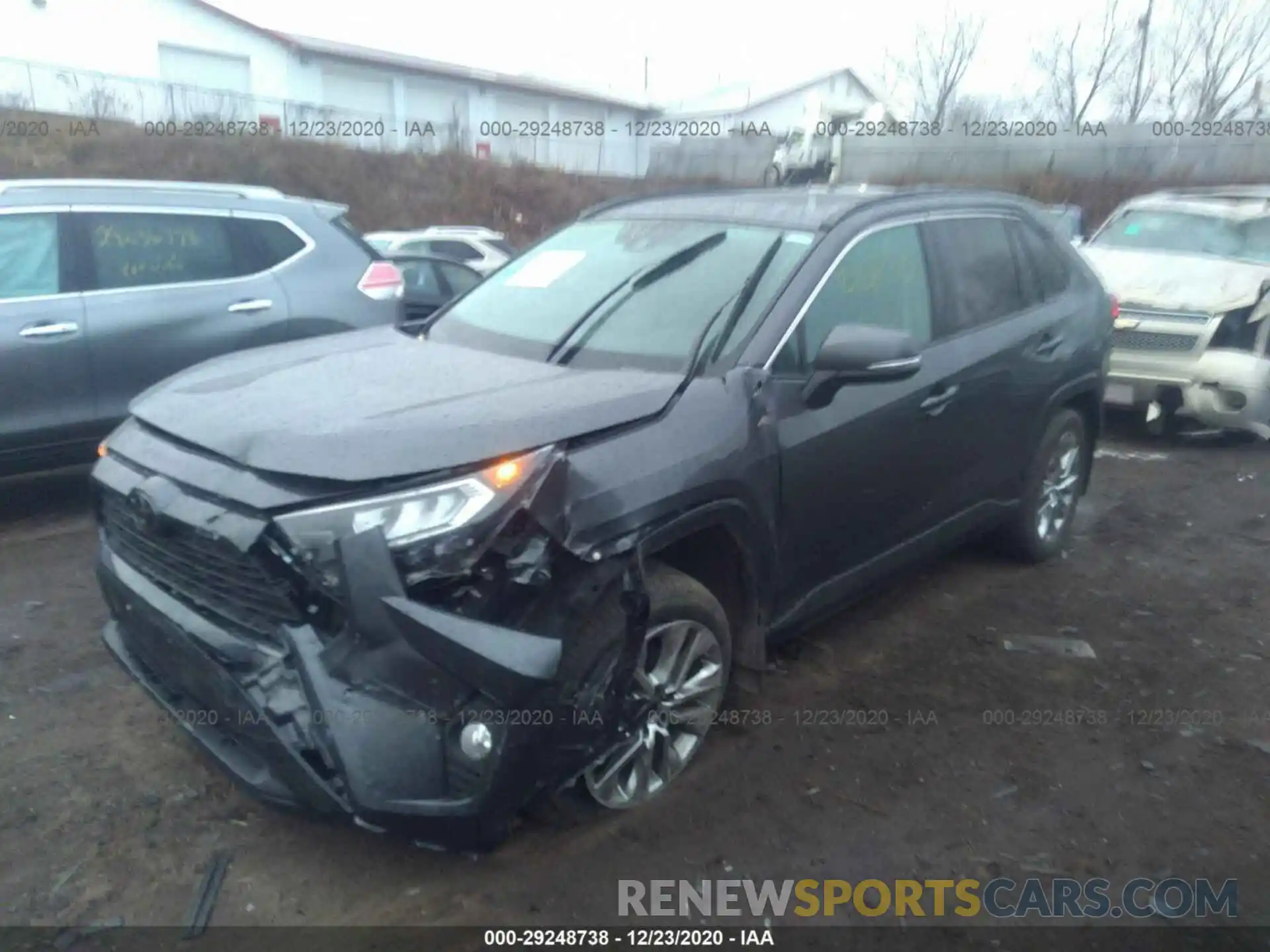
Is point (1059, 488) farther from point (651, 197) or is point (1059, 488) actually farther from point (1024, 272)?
point (651, 197)

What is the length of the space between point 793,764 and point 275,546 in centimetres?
191

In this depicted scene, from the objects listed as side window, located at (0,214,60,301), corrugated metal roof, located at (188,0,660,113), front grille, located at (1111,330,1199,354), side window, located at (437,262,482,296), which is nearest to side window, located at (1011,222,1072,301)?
front grille, located at (1111,330,1199,354)

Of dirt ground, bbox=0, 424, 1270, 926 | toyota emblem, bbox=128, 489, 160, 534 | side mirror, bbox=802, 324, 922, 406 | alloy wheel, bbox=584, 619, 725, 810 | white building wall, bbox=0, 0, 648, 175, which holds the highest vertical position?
white building wall, bbox=0, 0, 648, 175

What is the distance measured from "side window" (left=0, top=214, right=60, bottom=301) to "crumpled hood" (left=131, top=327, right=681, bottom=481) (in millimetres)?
2377

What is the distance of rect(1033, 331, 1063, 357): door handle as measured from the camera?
15.8 ft

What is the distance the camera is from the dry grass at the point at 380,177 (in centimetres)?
2228


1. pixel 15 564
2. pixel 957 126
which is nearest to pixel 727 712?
pixel 15 564

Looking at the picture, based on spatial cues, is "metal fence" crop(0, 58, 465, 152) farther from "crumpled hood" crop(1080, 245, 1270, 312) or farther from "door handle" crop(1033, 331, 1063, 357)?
"door handle" crop(1033, 331, 1063, 357)

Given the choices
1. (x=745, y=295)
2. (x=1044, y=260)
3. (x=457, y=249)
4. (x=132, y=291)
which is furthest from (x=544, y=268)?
(x=457, y=249)

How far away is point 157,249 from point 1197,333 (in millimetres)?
7030

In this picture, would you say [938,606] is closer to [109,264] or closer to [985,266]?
[985,266]

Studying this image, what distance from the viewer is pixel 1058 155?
1022 inches

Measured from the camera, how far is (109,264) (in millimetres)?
5699

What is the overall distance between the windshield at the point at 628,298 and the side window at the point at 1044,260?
1729 mm
